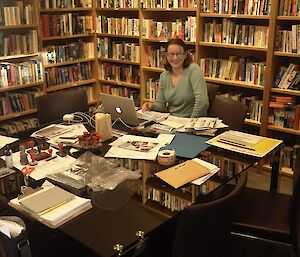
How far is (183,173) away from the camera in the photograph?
1.86 m

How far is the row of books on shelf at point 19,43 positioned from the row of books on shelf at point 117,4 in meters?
0.98

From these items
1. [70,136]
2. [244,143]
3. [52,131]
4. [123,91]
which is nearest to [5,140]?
[52,131]

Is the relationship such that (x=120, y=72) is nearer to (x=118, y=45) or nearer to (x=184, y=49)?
(x=118, y=45)

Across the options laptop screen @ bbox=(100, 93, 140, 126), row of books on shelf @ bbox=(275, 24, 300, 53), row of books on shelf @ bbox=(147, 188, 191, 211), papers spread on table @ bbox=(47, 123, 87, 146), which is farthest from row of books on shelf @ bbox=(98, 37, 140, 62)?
row of books on shelf @ bbox=(147, 188, 191, 211)

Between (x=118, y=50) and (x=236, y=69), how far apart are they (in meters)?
1.58

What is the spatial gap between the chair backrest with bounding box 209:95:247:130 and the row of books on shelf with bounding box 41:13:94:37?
224 centimetres

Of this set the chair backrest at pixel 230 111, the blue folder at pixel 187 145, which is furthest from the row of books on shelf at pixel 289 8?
the blue folder at pixel 187 145

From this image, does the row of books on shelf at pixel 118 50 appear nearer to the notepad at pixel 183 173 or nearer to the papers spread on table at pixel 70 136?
the papers spread on table at pixel 70 136

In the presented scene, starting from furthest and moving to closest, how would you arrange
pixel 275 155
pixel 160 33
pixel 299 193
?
pixel 160 33 < pixel 275 155 < pixel 299 193

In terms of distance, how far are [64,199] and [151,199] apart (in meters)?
0.38

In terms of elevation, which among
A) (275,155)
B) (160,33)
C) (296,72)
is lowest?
(275,155)

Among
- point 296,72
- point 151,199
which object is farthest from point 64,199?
point 296,72

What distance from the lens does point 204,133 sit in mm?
2449

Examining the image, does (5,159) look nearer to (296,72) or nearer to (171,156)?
(171,156)
